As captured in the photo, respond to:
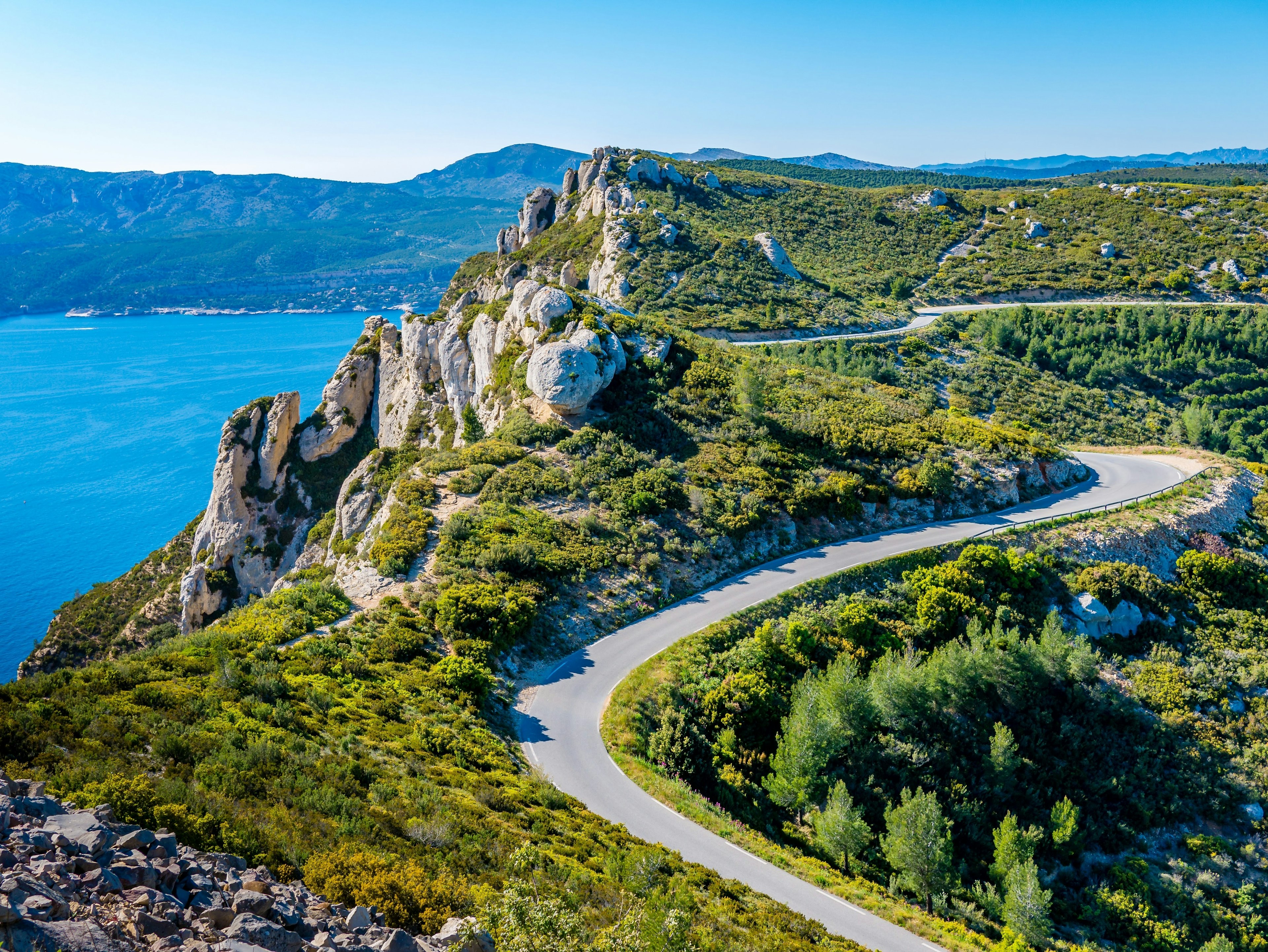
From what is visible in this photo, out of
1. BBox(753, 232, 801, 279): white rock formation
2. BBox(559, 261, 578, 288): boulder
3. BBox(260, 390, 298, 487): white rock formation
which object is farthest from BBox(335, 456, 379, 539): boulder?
BBox(753, 232, 801, 279): white rock formation

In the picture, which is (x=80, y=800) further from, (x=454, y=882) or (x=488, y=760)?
(x=488, y=760)

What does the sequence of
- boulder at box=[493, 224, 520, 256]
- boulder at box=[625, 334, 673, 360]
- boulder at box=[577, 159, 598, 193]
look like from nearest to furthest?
boulder at box=[625, 334, 673, 360], boulder at box=[577, 159, 598, 193], boulder at box=[493, 224, 520, 256]

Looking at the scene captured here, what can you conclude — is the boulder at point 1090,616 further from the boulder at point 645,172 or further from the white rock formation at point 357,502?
the boulder at point 645,172

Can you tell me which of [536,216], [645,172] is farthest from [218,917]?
[536,216]

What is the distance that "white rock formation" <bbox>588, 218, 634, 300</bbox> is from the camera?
254 feet

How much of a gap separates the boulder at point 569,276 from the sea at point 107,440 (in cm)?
4591

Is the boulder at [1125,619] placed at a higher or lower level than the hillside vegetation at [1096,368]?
lower

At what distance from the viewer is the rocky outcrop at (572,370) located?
1594 inches

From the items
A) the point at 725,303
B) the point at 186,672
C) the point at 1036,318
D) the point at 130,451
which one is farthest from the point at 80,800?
the point at 130,451

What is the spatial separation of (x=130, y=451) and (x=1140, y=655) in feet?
408

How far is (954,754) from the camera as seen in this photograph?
25766 millimetres

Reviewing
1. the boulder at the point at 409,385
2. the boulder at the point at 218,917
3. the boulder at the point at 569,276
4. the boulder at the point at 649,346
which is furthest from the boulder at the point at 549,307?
the boulder at the point at 218,917

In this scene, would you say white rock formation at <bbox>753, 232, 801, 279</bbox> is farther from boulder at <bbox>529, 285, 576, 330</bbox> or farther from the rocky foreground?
the rocky foreground

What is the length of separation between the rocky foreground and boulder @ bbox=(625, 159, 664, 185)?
103 metres
